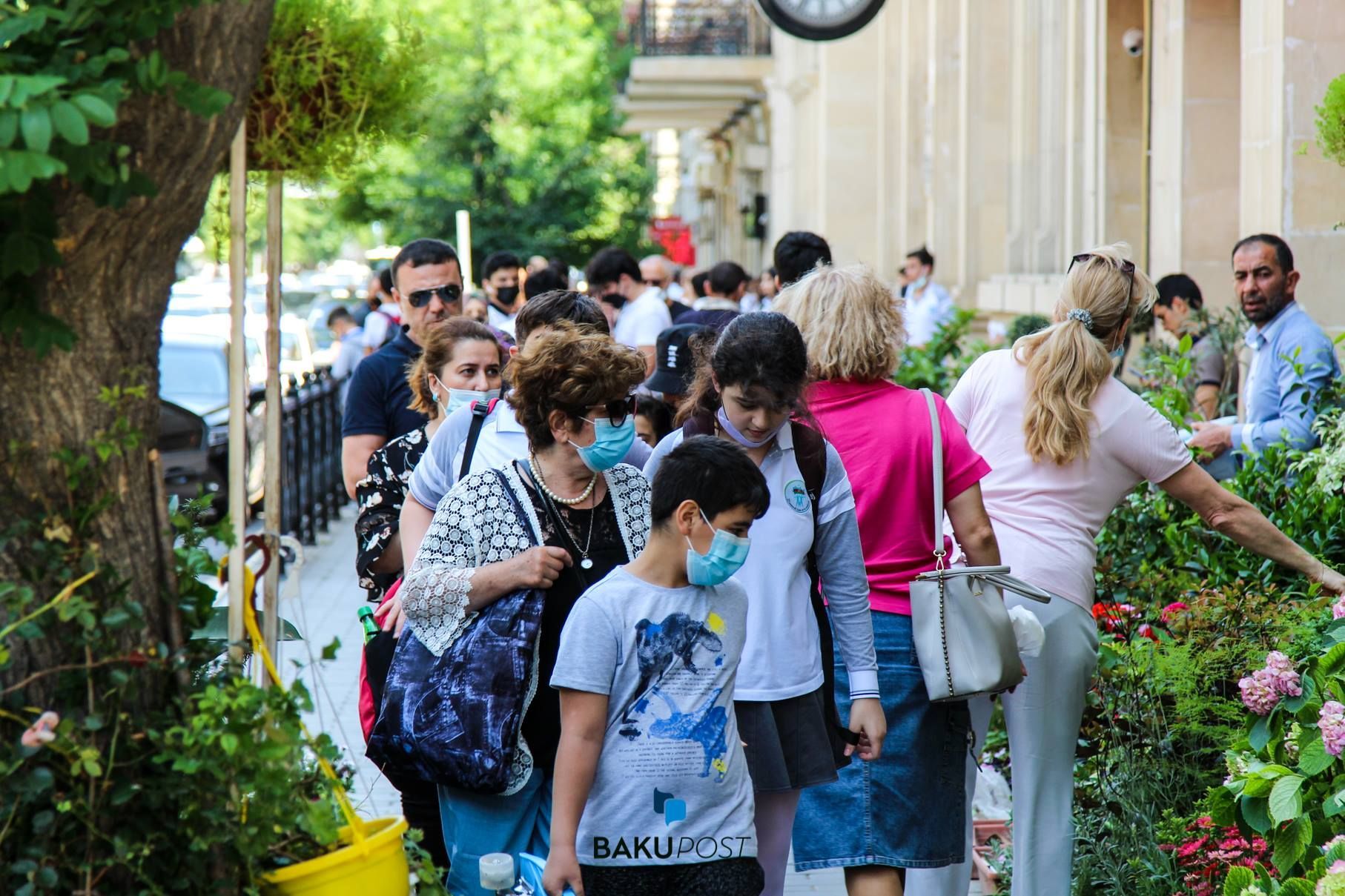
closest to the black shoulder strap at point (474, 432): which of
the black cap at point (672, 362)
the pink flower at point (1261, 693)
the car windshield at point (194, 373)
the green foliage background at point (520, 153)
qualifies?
the black cap at point (672, 362)

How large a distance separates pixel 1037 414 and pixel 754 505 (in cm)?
138

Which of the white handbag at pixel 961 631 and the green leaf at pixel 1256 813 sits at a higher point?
the white handbag at pixel 961 631

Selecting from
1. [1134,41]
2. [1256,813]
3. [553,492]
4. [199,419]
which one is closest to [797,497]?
[553,492]

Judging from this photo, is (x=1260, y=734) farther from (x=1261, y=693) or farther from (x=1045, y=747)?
(x=1045, y=747)

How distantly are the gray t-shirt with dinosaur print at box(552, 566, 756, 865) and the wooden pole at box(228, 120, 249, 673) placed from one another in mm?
688

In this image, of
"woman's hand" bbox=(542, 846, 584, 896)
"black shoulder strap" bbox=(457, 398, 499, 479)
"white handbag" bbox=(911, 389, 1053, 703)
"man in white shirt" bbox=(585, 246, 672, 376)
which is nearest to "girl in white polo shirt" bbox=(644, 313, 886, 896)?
"white handbag" bbox=(911, 389, 1053, 703)

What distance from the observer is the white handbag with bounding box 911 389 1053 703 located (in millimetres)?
4055

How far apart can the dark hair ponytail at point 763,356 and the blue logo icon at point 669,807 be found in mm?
992

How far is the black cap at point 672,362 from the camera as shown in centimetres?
613

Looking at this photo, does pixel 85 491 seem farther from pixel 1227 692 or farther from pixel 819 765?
pixel 1227 692

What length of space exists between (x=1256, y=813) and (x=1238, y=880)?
8.3 inches

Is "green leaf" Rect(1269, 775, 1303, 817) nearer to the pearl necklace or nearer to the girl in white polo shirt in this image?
the girl in white polo shirt

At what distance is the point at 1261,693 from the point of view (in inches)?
156

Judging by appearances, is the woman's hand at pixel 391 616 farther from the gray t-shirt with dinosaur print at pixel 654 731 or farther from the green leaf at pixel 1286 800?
the green leaf at pixel 1286 800
